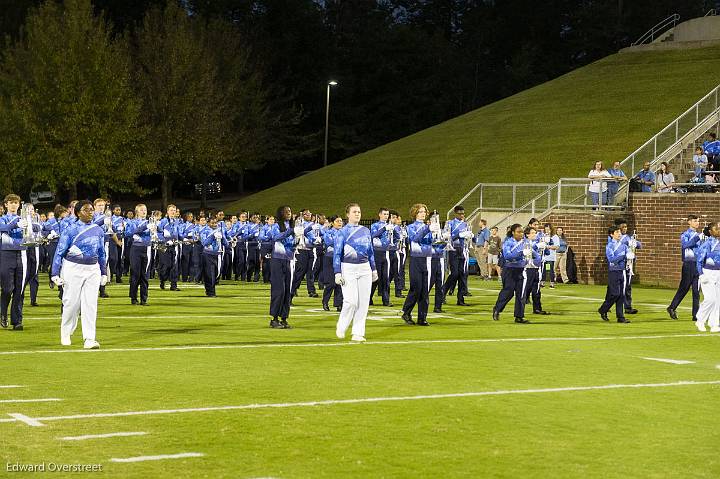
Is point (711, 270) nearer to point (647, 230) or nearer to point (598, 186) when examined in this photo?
point (647, 230)

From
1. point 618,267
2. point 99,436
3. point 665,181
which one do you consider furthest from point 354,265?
point 665,181

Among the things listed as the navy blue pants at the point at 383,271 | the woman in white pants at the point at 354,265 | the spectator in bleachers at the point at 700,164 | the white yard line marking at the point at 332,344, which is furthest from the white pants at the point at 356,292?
the spectator in bleachers at the point at 700,164

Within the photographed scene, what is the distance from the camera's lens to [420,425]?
1015 cm

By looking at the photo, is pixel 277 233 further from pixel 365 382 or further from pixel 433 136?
pixel 433 136

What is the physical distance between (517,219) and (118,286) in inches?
559

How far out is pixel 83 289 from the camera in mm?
14867

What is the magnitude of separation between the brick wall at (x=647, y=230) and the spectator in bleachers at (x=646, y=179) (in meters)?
0.62

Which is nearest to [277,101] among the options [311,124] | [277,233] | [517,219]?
[311,124]

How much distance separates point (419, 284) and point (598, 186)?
670 inches

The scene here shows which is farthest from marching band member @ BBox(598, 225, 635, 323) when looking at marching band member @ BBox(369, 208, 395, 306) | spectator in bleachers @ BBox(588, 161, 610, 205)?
spectator in bleachers @ BBox(588, 161, 610, 205)

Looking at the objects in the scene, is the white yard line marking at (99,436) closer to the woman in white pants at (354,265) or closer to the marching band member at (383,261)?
the woman in white pants at (354,265)

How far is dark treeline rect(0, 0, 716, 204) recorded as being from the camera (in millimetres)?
57562

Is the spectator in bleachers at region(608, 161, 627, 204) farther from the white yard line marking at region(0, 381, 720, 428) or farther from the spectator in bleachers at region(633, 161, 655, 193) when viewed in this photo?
the white yard line marking at region(0, 381, 720, 428)

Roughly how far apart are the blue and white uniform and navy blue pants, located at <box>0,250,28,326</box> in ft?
16.4
